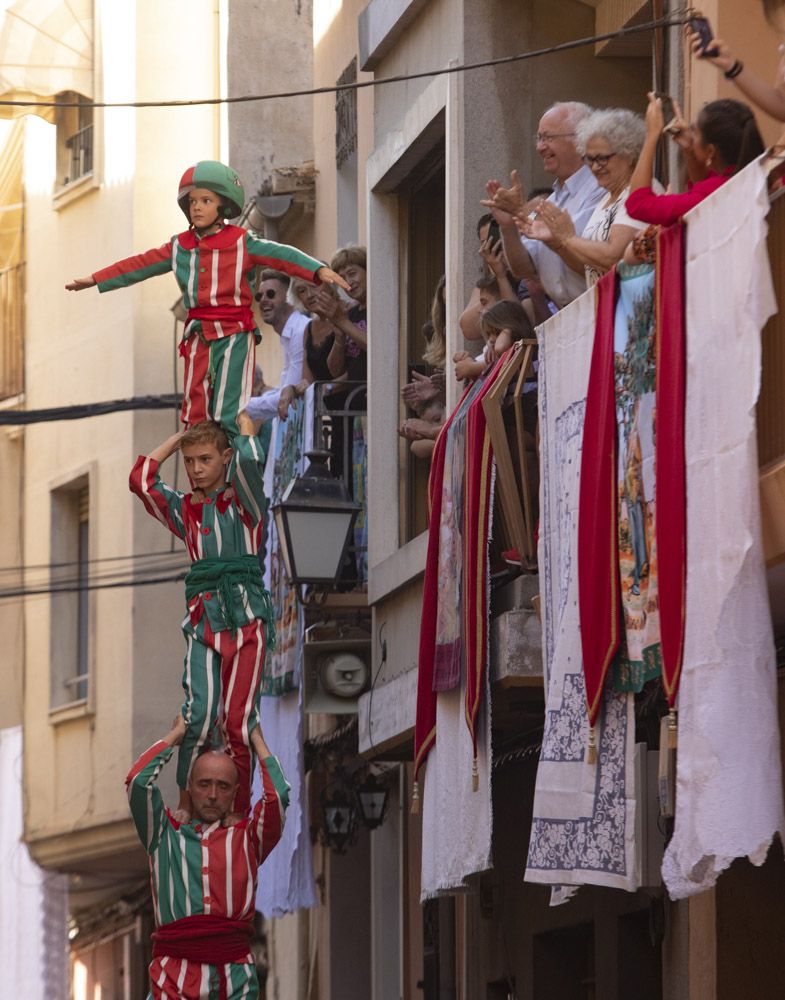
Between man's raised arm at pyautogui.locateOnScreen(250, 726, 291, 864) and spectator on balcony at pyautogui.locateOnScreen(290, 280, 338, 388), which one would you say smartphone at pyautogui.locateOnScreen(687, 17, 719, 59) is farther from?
spectator on balcony at pyautogui.locateOnScreen(290, 280, 338, 388)

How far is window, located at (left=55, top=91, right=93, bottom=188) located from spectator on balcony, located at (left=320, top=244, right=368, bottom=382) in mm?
11988

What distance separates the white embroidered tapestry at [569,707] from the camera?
11922 millimetres

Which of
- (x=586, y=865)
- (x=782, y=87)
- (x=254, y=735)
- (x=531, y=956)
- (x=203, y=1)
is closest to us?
(x=782, y=87)

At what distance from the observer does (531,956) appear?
16.5m

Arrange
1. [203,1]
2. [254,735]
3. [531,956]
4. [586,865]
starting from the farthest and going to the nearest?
[203,1] → [531,956] → [254,735] → [586,865]

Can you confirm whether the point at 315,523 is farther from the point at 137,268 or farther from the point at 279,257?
the point at 279,257

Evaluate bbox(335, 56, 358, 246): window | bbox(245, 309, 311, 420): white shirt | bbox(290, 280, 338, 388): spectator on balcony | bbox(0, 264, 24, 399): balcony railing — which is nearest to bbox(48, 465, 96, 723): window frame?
bbox(0, 264, 24, 399): balcony railing

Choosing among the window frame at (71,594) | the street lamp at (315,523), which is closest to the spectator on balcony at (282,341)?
the street lamp at (315,523)

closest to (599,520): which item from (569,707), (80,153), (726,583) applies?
(569,707)

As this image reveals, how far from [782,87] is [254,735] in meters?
4.40

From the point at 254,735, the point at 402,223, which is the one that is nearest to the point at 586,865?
the point at 254,735

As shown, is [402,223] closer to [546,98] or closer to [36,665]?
[546,98]

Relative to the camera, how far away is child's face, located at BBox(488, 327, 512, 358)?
46.6ft

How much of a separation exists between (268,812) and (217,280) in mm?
2698
